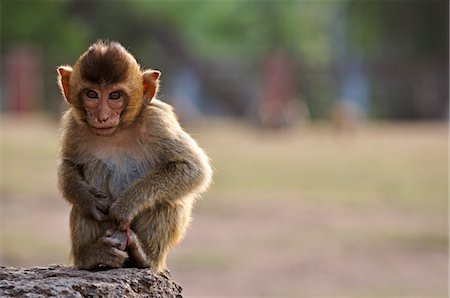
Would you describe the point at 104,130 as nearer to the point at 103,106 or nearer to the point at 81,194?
the point at 103,106

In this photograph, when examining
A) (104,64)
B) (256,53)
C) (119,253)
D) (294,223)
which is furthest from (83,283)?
(256,53)

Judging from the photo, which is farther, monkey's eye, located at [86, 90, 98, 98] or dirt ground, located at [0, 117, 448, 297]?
dirt ground, located at [0, 117, 448, 297]

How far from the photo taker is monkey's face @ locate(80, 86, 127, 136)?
5.57 meters

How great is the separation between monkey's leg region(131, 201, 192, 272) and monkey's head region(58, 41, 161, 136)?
Result: 19.3 inches

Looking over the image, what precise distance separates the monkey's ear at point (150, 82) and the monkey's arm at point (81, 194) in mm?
566

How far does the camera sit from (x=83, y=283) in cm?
509

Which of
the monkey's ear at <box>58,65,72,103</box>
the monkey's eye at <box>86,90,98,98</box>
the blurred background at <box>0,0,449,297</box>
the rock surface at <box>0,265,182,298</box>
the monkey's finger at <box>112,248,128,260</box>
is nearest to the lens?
the rock surface at <box>0,265,182,298</box>

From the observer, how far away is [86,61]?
554 cm

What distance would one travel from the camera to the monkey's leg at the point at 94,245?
5.50 m

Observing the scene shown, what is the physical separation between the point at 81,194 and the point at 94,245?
28cm

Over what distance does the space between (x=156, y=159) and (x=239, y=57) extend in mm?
46149

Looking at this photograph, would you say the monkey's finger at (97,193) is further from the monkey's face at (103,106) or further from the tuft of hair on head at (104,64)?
the tuft of hair on head at (104,64)

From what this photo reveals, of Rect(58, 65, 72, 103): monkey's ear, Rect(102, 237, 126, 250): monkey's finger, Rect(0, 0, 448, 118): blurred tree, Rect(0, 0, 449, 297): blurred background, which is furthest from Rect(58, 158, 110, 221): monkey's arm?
Rect(0, 0, 448, 118): blurred tree

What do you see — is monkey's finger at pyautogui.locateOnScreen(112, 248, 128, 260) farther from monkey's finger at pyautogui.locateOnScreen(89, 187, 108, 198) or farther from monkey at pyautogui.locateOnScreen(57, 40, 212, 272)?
monkey's finger at pyautogui.locateOnScreen(89, 187, 108, 198)
